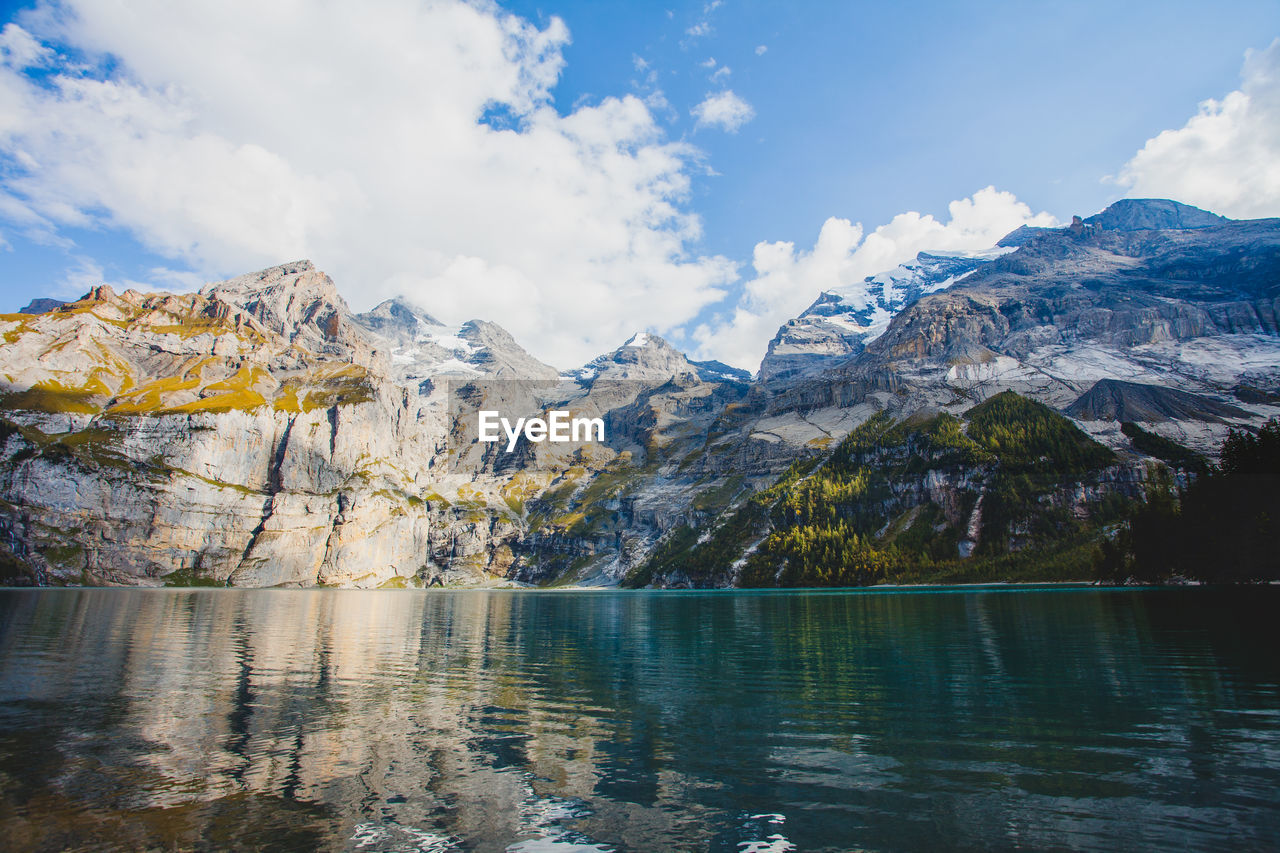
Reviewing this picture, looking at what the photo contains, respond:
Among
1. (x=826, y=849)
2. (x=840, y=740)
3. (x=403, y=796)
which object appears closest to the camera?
(x=826, y=849)

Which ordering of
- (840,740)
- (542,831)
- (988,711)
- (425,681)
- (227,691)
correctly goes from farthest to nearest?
(425,681)
(227,691)
(988,711)
(840,740)
(542,831)

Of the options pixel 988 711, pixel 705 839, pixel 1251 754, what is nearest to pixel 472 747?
pixel 705 839

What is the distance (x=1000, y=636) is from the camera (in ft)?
185

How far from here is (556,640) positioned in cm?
6762

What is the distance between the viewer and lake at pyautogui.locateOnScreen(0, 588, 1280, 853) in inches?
599

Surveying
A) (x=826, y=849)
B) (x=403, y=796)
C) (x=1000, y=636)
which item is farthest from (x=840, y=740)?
(x=1000, y=636)

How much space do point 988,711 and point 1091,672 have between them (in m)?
14.0

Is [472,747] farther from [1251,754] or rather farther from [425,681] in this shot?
[1251,754]

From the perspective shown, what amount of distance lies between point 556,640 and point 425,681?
28.8 metres

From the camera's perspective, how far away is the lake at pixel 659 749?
15.2 metres

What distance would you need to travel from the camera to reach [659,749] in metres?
23.1

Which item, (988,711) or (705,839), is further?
(988,711)

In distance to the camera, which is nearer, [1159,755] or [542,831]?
[542,831]

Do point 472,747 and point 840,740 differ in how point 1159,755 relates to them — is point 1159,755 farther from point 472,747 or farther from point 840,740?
point 472,747
